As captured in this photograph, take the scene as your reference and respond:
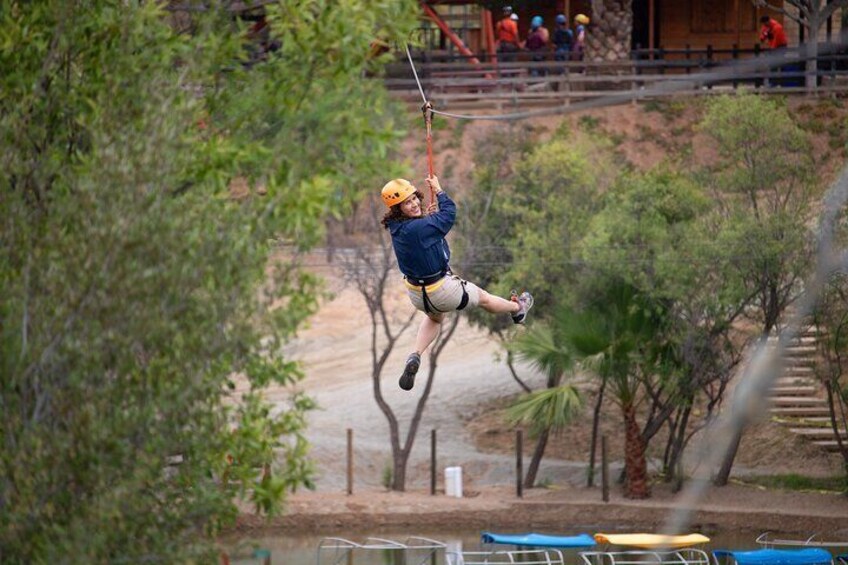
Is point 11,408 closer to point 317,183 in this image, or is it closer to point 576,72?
point 317,183

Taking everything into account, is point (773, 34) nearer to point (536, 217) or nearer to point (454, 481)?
point (536, 217)

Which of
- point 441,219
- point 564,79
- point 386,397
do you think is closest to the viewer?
point 441,219

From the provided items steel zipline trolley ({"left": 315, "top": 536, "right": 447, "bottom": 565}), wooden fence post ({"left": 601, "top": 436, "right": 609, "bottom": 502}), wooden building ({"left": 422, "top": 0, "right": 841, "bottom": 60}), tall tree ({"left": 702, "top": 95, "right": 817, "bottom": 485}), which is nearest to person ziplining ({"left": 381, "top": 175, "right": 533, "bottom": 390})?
steel zipline trolley ({"left": 315, "top": 536, "right": 447, "bottom": 565})

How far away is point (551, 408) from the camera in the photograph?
26094 mm

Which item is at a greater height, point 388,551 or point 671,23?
point 671,23

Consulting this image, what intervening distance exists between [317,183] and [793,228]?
15.3 m

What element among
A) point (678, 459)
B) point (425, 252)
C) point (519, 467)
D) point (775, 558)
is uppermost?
point (425, 252)

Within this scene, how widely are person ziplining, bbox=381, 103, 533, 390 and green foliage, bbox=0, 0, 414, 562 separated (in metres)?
0.49

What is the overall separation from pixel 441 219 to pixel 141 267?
95.9 inches

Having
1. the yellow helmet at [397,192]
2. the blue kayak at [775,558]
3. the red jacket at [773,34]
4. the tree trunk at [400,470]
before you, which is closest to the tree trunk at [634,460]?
the tree trunk at [400,470]

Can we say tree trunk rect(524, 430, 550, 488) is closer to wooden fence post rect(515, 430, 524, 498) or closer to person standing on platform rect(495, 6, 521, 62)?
wooden fence post rect(515, 430, 524, 498)

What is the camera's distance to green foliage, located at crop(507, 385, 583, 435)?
85.1 ft

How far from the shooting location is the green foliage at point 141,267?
10.4 m

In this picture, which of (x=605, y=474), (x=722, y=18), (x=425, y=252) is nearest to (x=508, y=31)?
(x=722, y=18)
